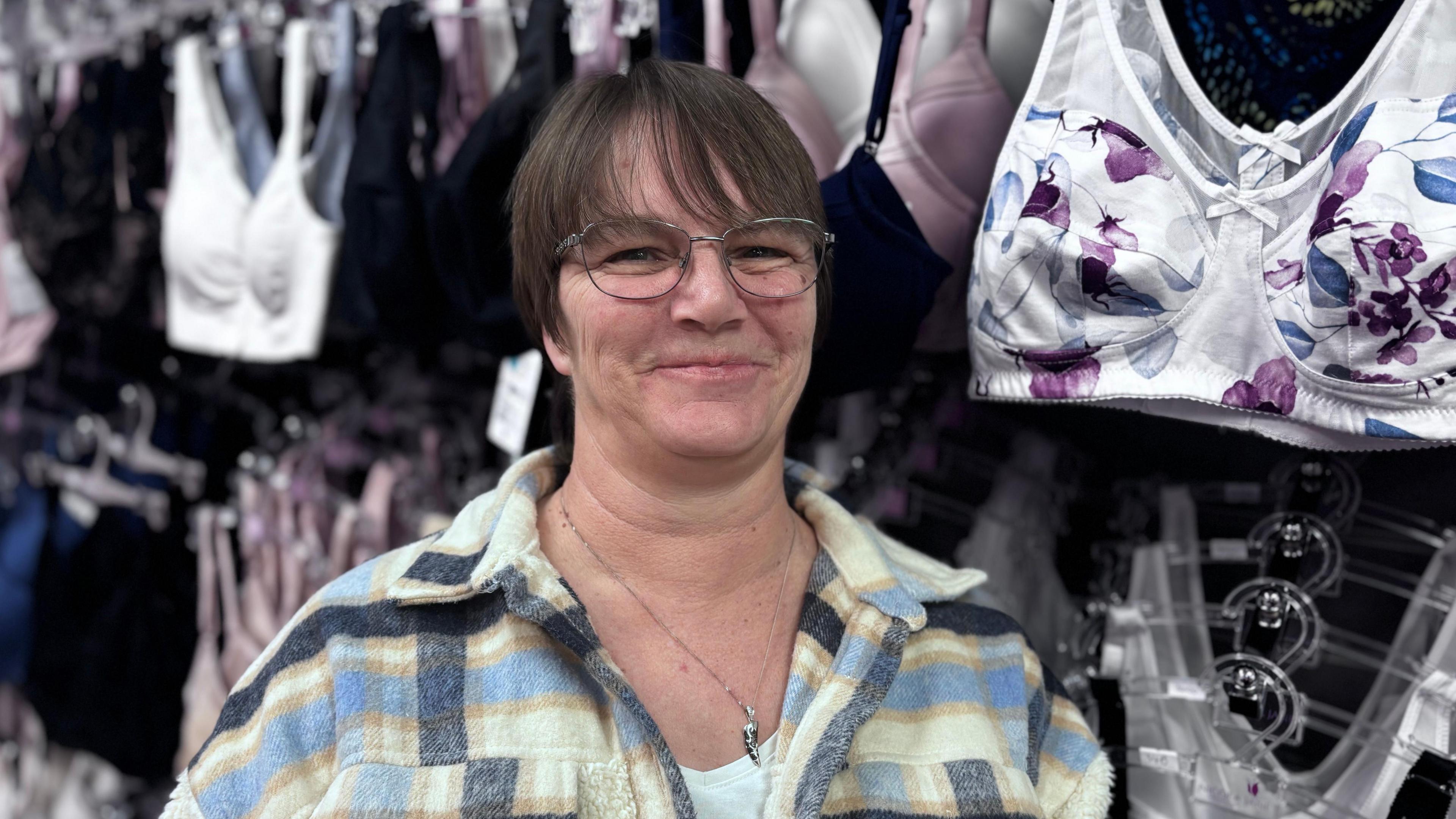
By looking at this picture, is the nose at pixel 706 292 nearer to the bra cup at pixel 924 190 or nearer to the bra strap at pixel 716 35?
the bra cup at pixel 924 190

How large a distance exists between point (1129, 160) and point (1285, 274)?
0.20 meters

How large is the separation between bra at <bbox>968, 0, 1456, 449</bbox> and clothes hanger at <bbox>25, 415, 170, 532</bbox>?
2041mm

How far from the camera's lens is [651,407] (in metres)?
1.08

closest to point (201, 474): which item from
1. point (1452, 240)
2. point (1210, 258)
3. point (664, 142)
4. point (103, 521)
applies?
point (103, 521)

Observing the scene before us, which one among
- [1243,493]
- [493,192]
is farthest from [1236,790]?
[493,192]

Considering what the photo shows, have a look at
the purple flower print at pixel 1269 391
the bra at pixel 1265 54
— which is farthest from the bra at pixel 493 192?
the purple flower print at pixel 1269 391

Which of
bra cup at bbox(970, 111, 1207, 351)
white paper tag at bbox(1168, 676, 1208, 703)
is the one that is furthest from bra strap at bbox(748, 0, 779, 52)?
white paper tag at bbox(1168, 676, 1208, 703)

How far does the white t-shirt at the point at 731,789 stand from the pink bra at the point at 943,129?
0.68 meters

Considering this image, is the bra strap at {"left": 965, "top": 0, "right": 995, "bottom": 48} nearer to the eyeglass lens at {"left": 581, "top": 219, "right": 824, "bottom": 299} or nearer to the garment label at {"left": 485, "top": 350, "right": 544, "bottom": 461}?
the eyeglass lens at {"left": 581, "top": 219, "right": 824, "bottom": 299}

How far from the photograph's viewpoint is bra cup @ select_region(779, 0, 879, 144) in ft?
5.04

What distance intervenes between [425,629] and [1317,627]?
39.7 inches

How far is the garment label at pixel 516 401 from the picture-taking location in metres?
1.73

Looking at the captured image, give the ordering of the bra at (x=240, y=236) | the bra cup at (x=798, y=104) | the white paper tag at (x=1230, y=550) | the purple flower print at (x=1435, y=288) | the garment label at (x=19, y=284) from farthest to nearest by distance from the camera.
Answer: the garment label at (x=19, y=284)
the bra at (x=240, y=236)
the bra cup at (x=798, y=104)
the white paper tag at (x=1230, y=550)
the purple flower print at (x=1435, y=288)

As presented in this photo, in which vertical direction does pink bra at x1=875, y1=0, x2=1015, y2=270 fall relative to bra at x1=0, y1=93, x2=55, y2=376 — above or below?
above
